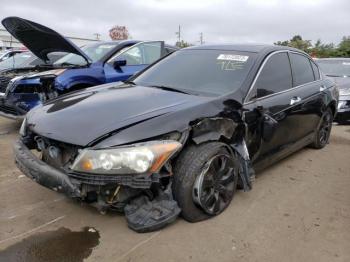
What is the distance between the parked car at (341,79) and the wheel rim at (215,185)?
17.6 feet

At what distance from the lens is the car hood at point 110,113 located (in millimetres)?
2795

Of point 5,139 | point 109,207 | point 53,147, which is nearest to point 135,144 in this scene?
point 109,207

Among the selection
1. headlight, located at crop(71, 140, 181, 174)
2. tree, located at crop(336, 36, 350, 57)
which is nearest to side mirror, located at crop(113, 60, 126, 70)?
headlight, located at crop(71, 140, 181, 174)

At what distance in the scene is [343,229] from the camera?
3207 millimetres

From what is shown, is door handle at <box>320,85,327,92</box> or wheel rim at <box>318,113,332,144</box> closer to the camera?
door handle at <box>320,85,327,92</box>

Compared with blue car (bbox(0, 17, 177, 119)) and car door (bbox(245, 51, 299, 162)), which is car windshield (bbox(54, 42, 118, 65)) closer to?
blue car (bbox(0, 17, 177, 119))

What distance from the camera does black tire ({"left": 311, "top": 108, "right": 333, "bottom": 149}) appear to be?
541cm

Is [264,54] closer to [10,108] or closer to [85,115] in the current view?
[85,115]

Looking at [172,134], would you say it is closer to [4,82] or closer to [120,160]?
[120,160]

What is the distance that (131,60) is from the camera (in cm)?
702

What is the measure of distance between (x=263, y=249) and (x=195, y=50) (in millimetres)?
2422

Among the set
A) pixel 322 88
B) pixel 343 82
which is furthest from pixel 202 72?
pixel 343 82

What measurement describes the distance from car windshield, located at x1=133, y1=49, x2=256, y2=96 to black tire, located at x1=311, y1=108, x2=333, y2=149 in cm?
205

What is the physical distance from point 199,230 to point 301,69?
8.84 ft
